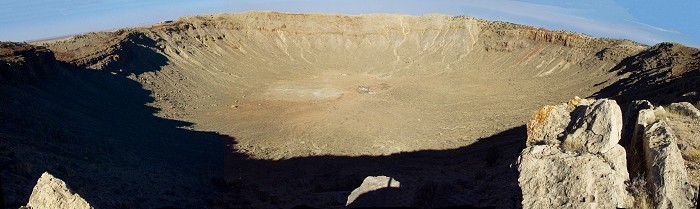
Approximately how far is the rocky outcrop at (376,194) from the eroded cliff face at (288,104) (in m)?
0.97

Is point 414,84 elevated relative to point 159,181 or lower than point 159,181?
elevated

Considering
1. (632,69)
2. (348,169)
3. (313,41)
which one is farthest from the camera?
(313,41)

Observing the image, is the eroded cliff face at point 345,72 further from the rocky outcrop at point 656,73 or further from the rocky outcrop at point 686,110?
the rocky outcrop at point 686,110

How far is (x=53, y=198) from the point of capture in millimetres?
7477

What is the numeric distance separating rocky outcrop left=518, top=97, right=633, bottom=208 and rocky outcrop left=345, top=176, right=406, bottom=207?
461 cm

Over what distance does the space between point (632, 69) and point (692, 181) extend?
34.4 meters

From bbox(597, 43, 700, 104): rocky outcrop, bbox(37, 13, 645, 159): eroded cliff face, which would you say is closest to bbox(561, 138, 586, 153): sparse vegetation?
bbox(37, 13, 645, 159): eroded cliff face

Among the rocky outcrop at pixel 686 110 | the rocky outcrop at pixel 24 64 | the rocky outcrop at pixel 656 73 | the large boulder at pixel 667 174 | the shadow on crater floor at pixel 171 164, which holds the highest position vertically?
the rocky outcrop at pixel 656 73

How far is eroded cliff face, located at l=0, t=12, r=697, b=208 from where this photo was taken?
666 inches

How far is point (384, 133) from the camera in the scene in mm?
30781

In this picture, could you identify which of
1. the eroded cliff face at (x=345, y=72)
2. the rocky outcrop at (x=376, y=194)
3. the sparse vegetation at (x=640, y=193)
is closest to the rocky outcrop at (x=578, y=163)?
the sparse vegetation at (x=640, y=193)

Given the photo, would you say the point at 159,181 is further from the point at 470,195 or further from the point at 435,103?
the point at 435,103

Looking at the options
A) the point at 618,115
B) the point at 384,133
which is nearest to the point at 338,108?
the point at 384,133

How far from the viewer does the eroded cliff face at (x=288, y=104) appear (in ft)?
55.5
